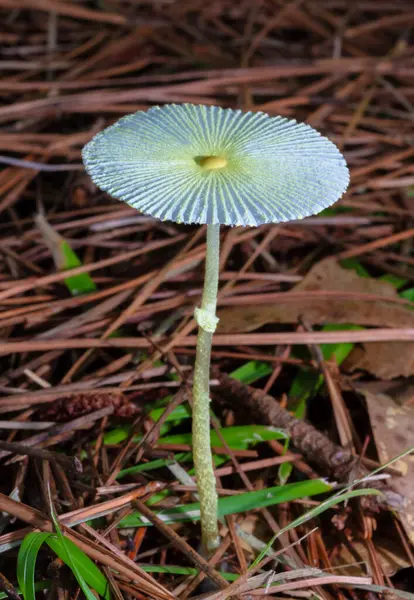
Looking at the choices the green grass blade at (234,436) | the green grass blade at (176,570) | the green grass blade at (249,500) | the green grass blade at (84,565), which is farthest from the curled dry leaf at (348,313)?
the green grass blade at (84,565)

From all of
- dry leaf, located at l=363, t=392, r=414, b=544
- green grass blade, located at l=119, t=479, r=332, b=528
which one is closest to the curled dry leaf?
dry leaf, located at l=363, t=392, r=414, b=544

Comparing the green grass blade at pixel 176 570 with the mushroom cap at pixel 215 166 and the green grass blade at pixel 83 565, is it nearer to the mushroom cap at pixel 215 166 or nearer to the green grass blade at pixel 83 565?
the green grass blade at pixel 83 565

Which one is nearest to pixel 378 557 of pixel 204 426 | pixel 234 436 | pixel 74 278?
pixel 234 436

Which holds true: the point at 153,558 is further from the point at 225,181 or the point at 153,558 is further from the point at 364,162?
the point at 364,162

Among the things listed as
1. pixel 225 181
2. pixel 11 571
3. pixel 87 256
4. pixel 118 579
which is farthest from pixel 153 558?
pixel 87 256

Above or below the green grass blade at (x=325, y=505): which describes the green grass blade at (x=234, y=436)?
above

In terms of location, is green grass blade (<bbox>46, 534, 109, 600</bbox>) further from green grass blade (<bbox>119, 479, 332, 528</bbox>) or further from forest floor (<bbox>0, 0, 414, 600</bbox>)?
green grass blade (<bbox>119, 479, 332, 528</bbox>)
